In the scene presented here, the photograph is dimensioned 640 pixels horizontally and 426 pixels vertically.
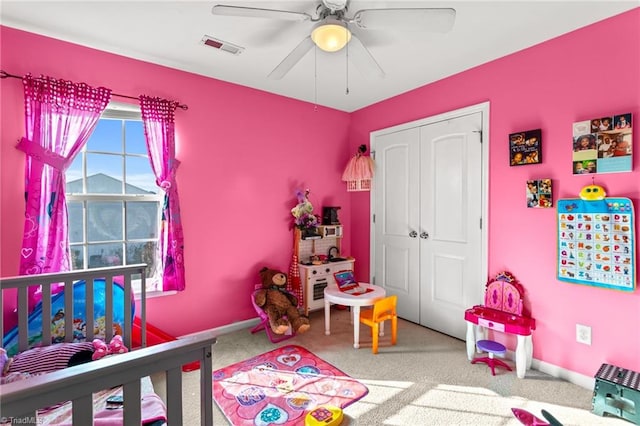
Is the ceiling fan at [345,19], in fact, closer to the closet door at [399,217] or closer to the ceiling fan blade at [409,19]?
the ceiling fan blade at [409,19]

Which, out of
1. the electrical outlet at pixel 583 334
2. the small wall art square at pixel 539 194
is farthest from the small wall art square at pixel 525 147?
the electrical outlet at pixel 583 334

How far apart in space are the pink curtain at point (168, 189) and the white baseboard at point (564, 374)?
288cm

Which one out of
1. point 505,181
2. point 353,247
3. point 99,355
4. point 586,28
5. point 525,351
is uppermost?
point 586,28

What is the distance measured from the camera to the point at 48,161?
2.15 meters

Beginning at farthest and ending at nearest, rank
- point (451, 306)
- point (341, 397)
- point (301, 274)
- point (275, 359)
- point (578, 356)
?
point (301, 274) → point (451, 306) → point (275, 359) → point (578, 356) → point (341, 397)

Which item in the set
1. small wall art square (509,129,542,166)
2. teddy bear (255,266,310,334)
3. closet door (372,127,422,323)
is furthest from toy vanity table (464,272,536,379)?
teddy bear (255,266,310,334)

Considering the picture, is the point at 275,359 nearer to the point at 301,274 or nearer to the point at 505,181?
the point at 301,274

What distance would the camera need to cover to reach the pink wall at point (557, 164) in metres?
1.96

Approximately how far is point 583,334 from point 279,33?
9.60 ft

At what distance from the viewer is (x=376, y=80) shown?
296cm

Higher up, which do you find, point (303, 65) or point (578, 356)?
point (303, 65)

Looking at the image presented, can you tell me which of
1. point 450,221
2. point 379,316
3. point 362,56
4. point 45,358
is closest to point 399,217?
point 450,221

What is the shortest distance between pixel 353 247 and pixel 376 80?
201cm

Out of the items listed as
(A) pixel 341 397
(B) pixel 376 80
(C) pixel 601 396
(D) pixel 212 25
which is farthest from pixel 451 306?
(D) pixel 212 25
